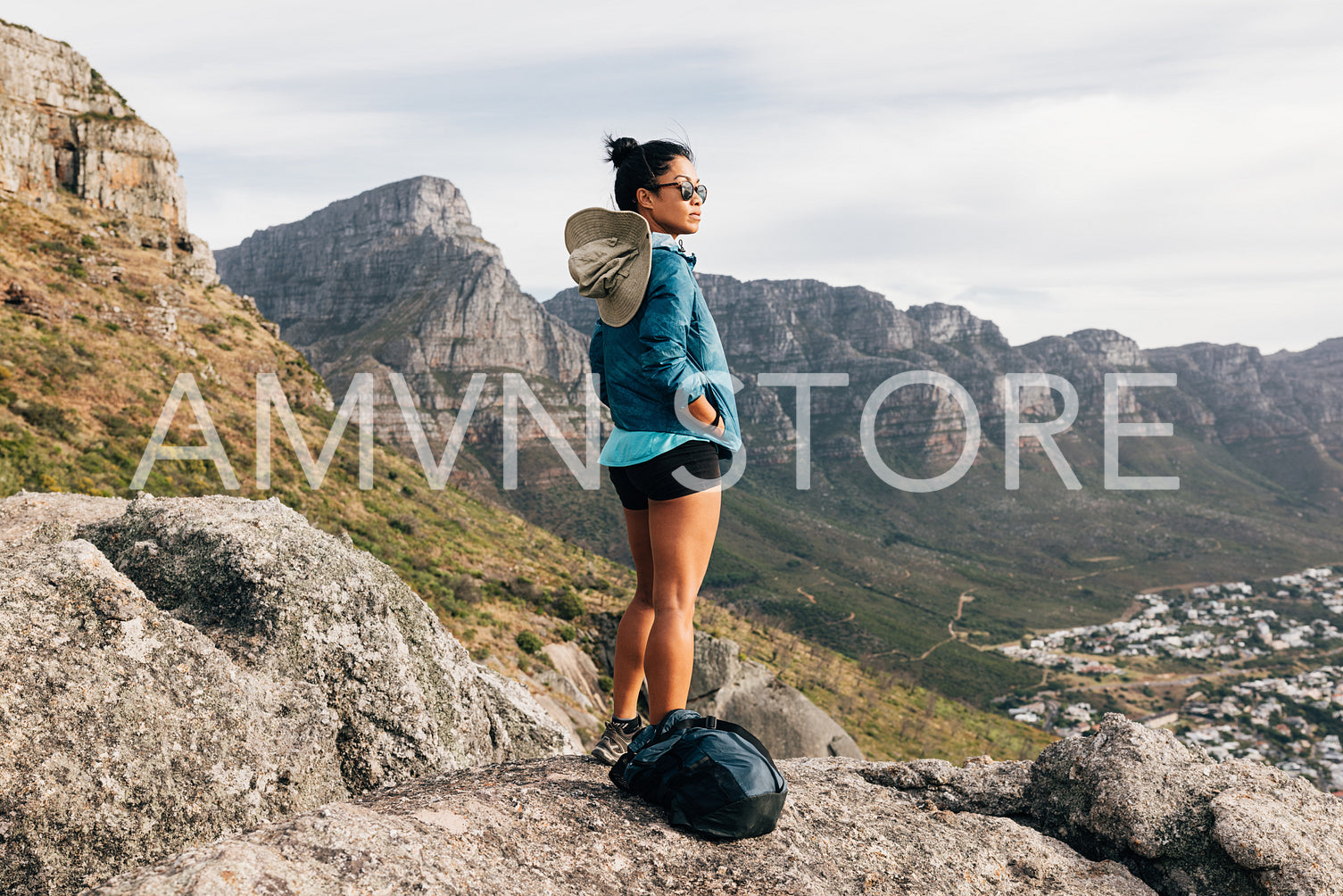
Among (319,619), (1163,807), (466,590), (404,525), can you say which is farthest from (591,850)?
(404,525)

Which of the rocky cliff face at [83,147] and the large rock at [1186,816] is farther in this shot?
the rocky cliff face at [83,147]

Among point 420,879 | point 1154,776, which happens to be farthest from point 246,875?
point 1154,776

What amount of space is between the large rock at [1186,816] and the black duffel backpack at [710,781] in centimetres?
198

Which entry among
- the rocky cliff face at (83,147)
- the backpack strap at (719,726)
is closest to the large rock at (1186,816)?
Answer: the backpack strap at (719,726)

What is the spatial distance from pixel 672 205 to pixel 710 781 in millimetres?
2793

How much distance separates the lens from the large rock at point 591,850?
2.12m

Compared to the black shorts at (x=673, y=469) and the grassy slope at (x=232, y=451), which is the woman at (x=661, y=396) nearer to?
the black shorts at (x=673, y=469)

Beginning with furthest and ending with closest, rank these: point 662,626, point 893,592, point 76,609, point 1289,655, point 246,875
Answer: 1. point 893,592
2. point 1289,655
3. point 662,626
4. point 76,609
5. point 246,875

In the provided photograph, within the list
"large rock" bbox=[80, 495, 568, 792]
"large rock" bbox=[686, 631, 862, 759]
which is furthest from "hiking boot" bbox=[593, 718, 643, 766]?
"large rock" bbox=[686, 631, 862, 759]

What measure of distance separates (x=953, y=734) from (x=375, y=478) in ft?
122

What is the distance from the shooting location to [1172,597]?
12838cm

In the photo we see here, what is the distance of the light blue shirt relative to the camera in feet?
11.2

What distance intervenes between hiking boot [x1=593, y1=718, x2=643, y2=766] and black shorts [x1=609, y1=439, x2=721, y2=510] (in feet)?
4.22

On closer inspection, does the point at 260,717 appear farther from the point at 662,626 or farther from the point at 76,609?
the point at 662,626
